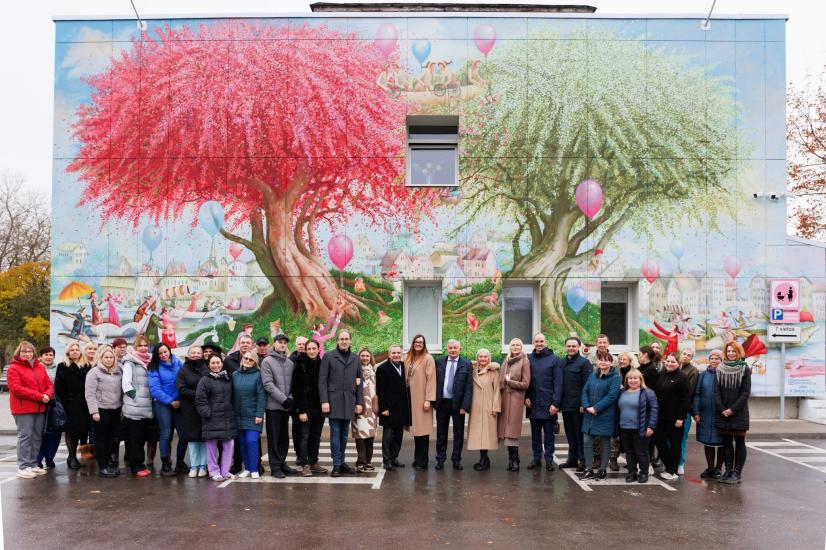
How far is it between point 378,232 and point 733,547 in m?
10.3

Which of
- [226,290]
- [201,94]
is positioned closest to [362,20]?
[201,94]

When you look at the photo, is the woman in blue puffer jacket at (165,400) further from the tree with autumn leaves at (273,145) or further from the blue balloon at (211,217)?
the blue balloon at (211,217)

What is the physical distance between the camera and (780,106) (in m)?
15.8

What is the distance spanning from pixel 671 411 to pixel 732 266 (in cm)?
711

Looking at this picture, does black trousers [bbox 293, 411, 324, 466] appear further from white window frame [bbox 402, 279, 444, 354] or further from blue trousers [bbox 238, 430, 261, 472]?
white window frame [bbox 402, 279, 444, 354]

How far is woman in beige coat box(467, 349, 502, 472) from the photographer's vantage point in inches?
401

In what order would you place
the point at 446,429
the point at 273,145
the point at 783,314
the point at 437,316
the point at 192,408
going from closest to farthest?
the point at 192,408 < the point at 446,429 < the point at 783,314 < the point at 273,145 < the point at 437,316

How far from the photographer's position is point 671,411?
984cm

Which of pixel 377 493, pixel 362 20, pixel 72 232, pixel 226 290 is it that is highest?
pixel 362 20

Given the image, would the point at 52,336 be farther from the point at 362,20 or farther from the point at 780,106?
the point at 780,106

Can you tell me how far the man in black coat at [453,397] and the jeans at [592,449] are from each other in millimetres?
1756

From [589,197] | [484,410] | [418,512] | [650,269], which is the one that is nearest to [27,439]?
[418,512]

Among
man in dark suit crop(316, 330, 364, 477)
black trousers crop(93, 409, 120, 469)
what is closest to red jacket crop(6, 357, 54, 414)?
black trousers crop(93, 409, 120, 469)

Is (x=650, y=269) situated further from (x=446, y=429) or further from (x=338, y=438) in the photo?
(x=338, y=438)
